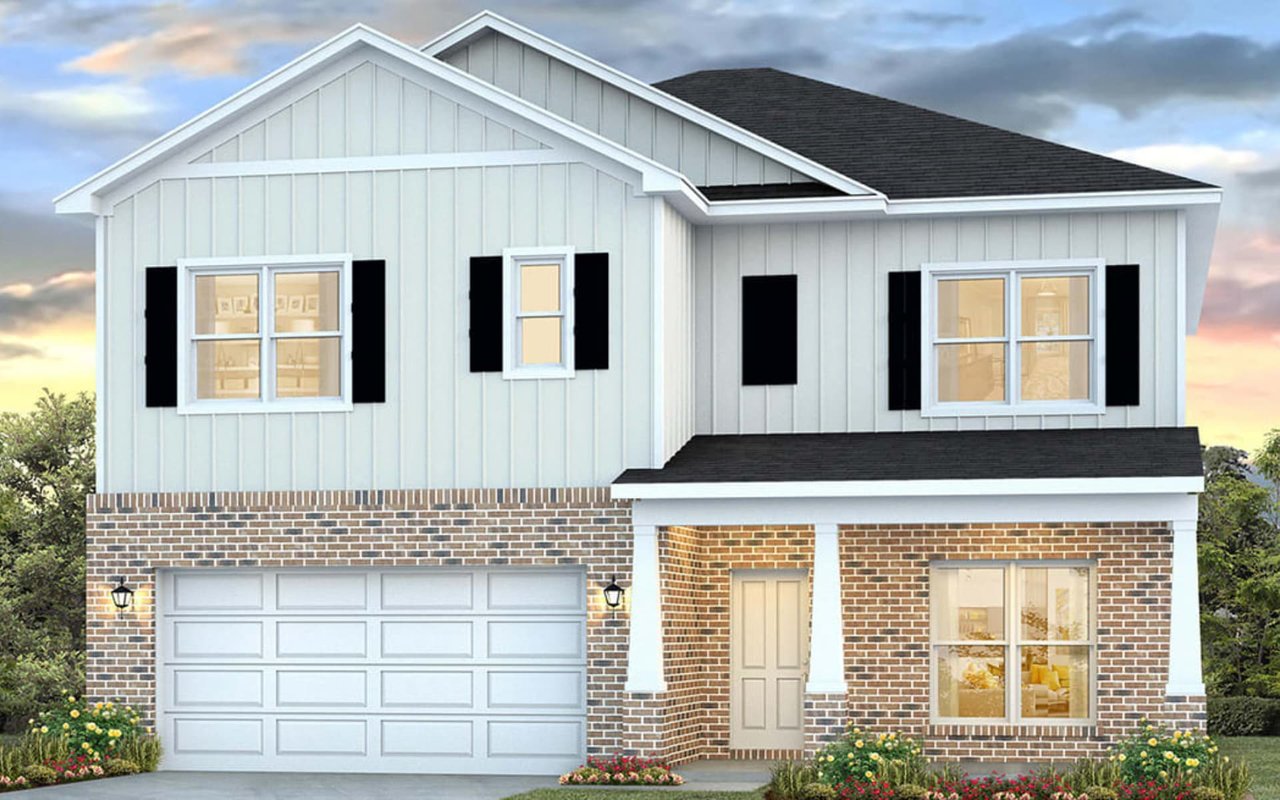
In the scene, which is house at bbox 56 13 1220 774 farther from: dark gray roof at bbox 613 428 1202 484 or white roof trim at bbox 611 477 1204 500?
white roof trim at bbox 611 477 1204 500

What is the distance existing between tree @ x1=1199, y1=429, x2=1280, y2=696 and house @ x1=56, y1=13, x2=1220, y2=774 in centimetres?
1081

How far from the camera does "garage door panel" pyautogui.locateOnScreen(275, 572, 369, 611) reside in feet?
70.4

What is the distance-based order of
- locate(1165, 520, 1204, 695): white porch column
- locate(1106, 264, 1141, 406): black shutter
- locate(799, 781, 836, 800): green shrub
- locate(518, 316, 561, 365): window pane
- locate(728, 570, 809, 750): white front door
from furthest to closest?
locate(728, 570, 809, 750): white front door, locate(1106, 264, 1141, 406): black shutter, locate(518, 316, 561, 365): window pane, locate(1165, 520, 1204, 695): white porch column, locate(799, 781, 836, 800): green shrub

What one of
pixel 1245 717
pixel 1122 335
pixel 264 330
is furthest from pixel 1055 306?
pixel 1245 717

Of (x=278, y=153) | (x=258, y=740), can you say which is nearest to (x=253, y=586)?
(x=258, y=740)

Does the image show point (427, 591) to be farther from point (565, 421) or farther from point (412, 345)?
point (412, 345)

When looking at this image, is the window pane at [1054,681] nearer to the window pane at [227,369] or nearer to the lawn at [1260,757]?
the lawn at [1260,757]

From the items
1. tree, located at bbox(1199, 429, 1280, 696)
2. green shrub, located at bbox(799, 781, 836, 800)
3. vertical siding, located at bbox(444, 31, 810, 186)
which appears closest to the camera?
green shrub, located at bbox(799, 781, 836, 800)

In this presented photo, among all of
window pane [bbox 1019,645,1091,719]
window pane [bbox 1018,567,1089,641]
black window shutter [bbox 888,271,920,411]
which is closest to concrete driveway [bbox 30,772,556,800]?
window pane [bbox 1019,645,1091,719]

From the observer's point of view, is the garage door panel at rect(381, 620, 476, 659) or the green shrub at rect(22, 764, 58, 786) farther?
the garage door panel at rect(381, 620, 476, 659)

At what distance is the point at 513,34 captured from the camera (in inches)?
969

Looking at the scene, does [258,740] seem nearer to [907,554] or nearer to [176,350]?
[176,350]

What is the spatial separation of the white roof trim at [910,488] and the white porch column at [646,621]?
578mm

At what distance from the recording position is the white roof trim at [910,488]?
1883cm
